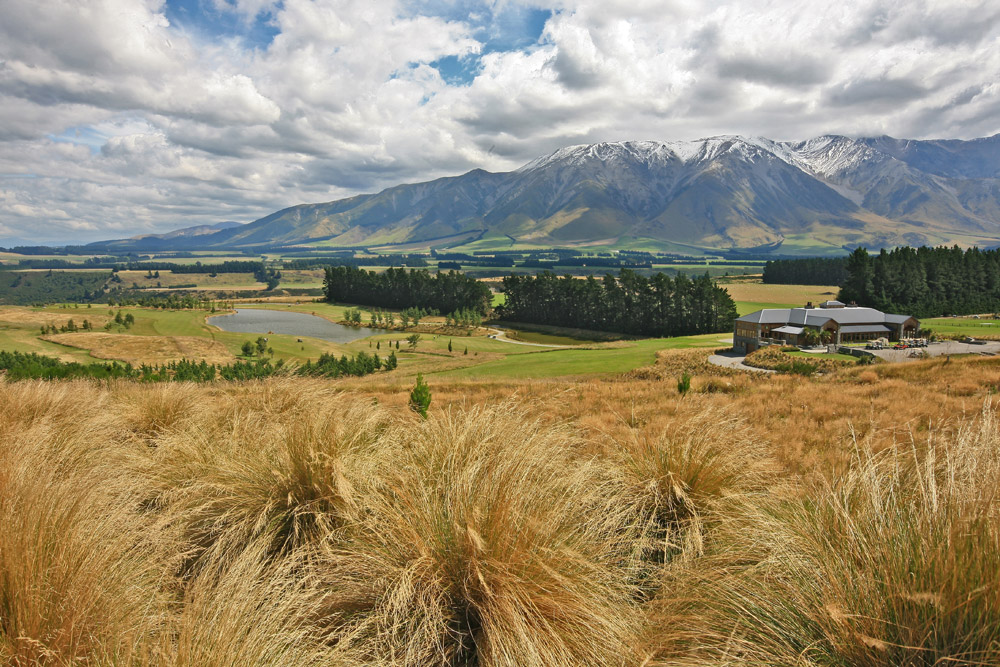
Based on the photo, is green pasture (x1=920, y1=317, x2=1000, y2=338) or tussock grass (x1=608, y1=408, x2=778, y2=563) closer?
tussock grass (x1=608, y1=408, x2=778, y2=563)

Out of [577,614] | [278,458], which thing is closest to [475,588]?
[577,614]

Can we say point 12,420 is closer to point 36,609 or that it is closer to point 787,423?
point 36,609

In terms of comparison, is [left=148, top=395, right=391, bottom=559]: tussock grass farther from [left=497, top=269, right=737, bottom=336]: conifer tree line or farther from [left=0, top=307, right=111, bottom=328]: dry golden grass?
[left=0, top=307, right=111, bottom=328]: dry golden grass

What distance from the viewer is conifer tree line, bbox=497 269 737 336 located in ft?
246

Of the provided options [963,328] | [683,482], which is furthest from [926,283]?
[683,482]

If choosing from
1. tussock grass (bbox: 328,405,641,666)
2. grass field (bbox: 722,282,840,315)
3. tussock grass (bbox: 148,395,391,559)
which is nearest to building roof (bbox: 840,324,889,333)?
grass field (bbox: 722,282,840,315)

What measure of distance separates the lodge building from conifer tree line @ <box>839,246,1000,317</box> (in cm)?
2283

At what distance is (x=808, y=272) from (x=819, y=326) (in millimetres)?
81675

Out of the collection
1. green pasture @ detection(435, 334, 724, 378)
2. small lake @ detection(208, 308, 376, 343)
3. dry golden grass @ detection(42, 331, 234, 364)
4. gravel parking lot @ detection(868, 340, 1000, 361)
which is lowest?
small lake @ detection(208, 308, 376, 343)

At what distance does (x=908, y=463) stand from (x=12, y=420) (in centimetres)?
871

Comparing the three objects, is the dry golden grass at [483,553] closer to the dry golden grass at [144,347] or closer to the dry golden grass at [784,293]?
the dry golden grass at [144,347]

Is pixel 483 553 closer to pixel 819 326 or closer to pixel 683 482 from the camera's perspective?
pixel 683 482

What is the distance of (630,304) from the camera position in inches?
3233

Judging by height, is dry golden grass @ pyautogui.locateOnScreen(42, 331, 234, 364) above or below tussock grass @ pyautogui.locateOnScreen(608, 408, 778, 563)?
below
